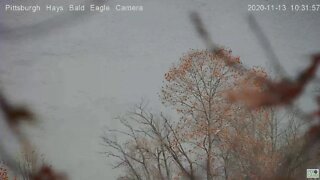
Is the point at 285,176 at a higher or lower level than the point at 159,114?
lower

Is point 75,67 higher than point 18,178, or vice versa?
point 75,67

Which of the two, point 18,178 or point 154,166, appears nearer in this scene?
point 18,178

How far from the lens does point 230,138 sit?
3.50ft

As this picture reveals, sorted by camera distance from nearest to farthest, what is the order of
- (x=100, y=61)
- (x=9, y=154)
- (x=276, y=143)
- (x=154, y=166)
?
(x=9, y=154) < (x=276, y=143) < (x=154, y=166) < (x=100, y=61)

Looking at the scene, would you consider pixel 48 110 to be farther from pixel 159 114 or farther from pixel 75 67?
pixel 159 114

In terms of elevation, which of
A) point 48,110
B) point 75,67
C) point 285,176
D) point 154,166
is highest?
point 75,67

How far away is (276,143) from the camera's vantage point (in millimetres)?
980

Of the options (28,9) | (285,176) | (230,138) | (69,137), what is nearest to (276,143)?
(230,138)

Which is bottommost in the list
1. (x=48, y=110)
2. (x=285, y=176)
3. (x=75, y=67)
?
(x=285, y=176)

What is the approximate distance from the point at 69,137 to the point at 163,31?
14.8 inches

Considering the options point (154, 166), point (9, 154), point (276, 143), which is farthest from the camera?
point (154, 166)

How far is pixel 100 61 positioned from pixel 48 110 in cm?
19

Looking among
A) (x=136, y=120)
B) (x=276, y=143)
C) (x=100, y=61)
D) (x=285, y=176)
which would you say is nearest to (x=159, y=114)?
(x=136, y=120)

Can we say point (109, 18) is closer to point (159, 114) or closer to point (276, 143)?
point (159, 114)
